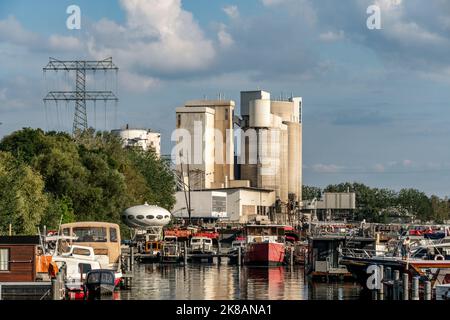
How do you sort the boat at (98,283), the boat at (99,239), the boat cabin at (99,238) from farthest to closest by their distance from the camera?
the boat cabin at (99,238), the boat at (99,239), the boat at (98,283)

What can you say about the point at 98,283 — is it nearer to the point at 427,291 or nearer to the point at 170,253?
the point at 427,291

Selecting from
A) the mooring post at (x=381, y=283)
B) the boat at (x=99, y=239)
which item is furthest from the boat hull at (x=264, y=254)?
the mooring post at (x=381, y=283)

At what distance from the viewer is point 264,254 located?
97.1 m

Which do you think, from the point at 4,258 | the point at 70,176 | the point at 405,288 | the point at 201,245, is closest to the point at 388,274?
the point at 405,288

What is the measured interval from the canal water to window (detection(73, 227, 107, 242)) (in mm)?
3694

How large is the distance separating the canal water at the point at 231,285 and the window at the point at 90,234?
369 centimetres

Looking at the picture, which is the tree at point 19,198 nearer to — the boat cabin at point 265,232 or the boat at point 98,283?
the boat at point 98,283

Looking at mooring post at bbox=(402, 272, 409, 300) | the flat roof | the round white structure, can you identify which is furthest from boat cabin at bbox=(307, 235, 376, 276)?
the round white structure

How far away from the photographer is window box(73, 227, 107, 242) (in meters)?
68.8

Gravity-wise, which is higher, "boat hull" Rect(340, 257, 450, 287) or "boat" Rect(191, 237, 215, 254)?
"boat hull" Rect(340, 257, 450, 287)

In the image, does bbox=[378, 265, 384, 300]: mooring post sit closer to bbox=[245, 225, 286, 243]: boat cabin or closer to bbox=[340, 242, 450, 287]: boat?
bbox=[340, 242, 450, 287]: boat

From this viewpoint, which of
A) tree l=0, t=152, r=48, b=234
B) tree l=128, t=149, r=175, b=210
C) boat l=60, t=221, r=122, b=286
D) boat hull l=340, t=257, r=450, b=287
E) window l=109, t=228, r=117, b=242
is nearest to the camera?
boat hull l=340, t=257, r=450, b=287

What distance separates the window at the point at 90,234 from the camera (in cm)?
6881
